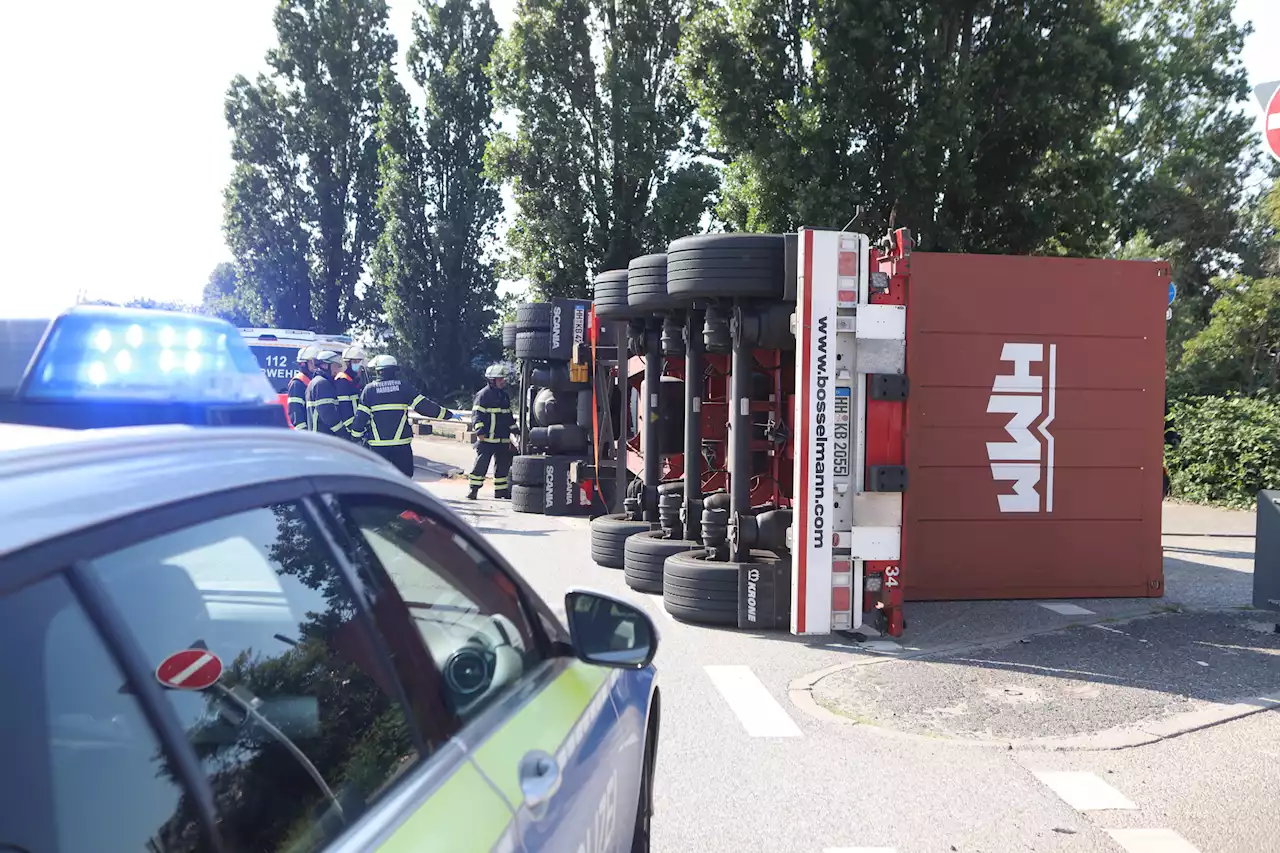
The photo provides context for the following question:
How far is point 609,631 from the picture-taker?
2.69 m

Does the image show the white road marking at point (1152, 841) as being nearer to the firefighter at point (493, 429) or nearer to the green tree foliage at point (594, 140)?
the firefighter at point (493, 429)

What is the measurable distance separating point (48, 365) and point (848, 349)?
5638mm

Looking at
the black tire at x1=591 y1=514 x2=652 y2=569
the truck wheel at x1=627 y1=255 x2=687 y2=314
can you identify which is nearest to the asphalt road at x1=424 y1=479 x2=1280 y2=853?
the truck wheel at x1=627 y1=255 x2=687 y2=314

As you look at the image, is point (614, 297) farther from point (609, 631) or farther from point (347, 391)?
point (609, 631)

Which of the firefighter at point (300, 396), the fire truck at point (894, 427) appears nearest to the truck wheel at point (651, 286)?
the fire truck at point (894, 427)

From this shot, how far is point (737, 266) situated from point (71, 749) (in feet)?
21.0

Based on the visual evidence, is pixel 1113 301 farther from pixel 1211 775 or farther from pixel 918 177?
pixel 918 177

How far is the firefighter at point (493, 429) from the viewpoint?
50.2 ft

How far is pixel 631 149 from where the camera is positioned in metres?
27.0

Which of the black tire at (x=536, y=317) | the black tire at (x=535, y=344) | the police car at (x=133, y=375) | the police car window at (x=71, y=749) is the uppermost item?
the black tire at (x=536, y=317)

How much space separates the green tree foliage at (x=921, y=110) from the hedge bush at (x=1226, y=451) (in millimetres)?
3418

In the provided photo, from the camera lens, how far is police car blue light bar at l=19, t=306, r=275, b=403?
171 centimetres

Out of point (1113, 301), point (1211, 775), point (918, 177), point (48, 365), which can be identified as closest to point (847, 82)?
point (918, 177)

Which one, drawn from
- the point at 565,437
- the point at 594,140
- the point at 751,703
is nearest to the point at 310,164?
the point at 594,140
